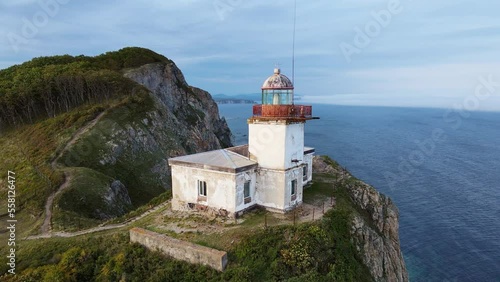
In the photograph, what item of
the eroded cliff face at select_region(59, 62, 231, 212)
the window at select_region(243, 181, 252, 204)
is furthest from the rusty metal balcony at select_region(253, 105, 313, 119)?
the eroded cliff face at select_region(59, 62, 231, 212)

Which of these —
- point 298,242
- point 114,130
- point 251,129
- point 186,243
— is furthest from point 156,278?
point 114,130

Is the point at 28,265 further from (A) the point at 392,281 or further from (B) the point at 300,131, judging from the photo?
(A) the point at 392,281

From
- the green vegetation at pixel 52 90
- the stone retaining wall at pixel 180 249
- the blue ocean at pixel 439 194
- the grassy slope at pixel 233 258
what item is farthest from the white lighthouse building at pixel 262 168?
the green vegetation at pixel 52 90

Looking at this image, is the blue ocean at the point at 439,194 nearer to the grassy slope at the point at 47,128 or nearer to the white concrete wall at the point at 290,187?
the white concrete wall at the point at 290,187

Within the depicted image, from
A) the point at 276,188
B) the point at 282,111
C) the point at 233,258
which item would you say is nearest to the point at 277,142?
the point at 282,111

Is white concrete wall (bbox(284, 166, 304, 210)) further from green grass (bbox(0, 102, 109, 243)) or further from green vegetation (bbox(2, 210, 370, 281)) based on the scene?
green grass (bbox(0, 102, 109, 243))

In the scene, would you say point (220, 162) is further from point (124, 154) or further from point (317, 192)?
point (124, 154)
